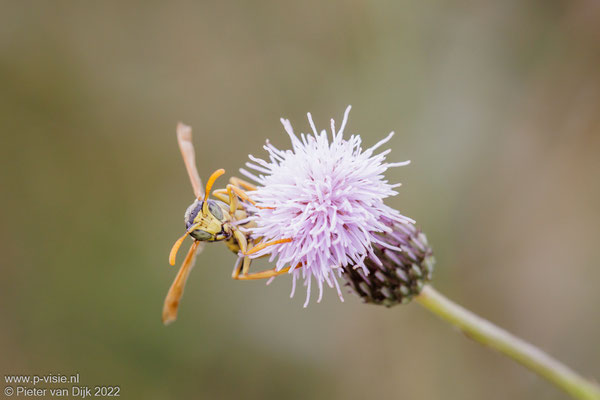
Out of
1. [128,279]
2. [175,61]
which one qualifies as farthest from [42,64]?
[128,279]

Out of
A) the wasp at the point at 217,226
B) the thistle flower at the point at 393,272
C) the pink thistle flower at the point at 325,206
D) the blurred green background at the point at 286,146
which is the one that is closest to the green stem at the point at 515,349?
the thistle flower at the point at 393,272

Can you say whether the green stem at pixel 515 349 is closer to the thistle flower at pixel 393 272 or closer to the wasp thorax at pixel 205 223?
the thistle flower at pixel 393 272

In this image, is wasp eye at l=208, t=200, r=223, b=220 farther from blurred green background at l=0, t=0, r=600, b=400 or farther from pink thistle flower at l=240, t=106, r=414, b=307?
blurred green background at l=0, t=0, r=600, b=400

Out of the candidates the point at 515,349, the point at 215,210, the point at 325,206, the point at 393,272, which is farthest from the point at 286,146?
the point at 515,349

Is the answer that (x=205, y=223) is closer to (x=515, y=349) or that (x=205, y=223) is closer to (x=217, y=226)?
(x=217, y=226)

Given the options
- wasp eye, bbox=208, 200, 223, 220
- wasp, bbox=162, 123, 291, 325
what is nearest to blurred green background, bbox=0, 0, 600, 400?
wasp, bbox=162, 123, 291, 325

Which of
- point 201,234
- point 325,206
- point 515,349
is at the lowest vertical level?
point 515,349
